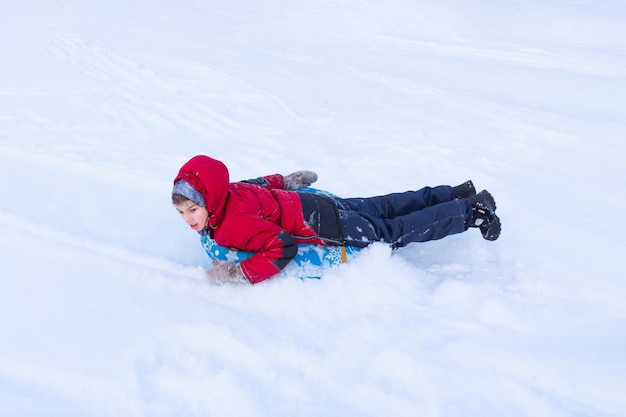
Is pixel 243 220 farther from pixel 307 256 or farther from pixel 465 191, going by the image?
pixel 465 191

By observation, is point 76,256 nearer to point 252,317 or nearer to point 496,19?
point 252,317

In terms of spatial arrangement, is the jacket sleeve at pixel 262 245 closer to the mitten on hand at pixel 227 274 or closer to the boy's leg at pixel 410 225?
the mitten on hand at pixel 227 274

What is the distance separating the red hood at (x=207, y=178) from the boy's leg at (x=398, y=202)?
75 cm

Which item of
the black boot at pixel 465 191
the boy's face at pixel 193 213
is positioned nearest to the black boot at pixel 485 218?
the black boot at pixel 465 191

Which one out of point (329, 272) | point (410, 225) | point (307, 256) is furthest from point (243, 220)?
point (410, 225)

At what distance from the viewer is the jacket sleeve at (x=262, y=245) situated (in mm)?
Result: 2377

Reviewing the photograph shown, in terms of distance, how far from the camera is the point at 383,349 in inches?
82.6

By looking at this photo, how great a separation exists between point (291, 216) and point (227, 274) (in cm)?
44

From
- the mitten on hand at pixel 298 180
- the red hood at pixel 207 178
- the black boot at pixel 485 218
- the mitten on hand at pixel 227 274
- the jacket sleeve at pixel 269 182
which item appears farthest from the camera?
the mitten on hand at pixel 298 180

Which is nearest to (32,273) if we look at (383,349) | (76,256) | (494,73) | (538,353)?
(76,256)

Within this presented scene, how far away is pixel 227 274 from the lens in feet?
7.89

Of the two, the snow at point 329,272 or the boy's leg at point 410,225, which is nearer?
the snow at point 329,272

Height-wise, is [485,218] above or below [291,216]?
above

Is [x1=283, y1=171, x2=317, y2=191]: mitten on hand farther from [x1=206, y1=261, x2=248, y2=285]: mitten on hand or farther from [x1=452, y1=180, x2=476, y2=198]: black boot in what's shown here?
[x1=452, y1=180, x2=476, y2=198]: black boot
